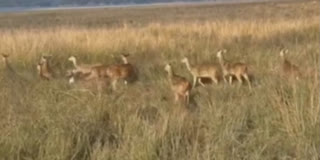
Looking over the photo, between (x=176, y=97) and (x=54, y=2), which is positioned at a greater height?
(x=176, y=97)

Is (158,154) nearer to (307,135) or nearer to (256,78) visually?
(307,135)

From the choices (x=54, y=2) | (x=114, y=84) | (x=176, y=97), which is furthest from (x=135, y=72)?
(x=54, y=2)

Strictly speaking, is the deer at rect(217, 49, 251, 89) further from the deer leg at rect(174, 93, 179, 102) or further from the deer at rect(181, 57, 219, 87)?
the deer leg at rect(174, 93, 179, 102)

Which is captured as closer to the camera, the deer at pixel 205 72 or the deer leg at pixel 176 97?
the deer leg at pixel 176 97

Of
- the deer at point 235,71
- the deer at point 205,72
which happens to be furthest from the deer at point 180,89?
the deer at point 205,72

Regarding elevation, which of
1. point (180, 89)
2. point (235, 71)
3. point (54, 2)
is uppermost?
point (180, 89)

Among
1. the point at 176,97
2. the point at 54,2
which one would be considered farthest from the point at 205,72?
the point at 54,2

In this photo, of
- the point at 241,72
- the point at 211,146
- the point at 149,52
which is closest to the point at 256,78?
the point at 241,72

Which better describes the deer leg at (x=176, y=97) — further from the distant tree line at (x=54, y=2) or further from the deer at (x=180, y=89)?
the distant tree line at (x=54, y=2)

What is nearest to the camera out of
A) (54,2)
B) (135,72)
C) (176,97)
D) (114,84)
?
(176,97)

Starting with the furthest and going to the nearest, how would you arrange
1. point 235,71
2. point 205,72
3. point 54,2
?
1. point 54,2
2. point 205,72
3. point 235,71

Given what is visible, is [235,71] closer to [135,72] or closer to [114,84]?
[135,72]

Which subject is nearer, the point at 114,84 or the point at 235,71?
the point at 114,84

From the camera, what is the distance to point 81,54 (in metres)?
17.5
